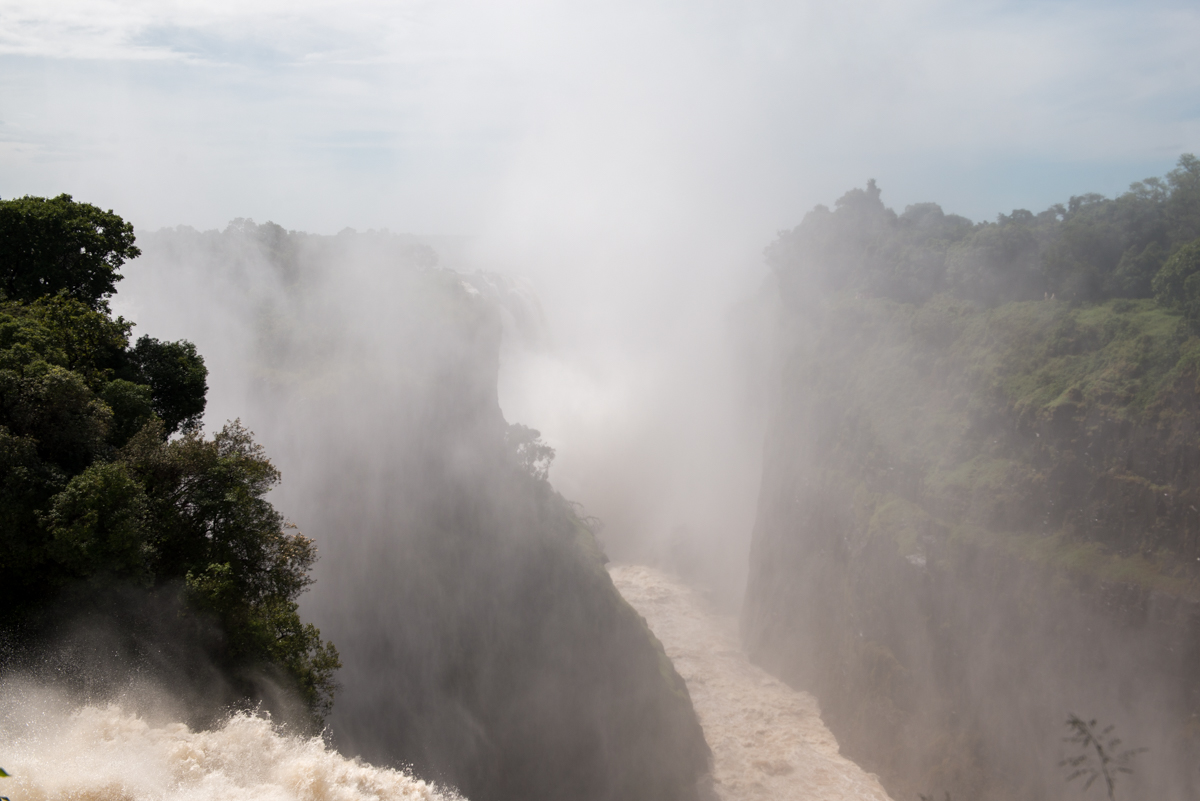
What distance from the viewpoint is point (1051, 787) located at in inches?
1169

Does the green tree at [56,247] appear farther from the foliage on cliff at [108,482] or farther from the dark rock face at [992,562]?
the dark rock face at [992,562]

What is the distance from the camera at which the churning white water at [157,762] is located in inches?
441

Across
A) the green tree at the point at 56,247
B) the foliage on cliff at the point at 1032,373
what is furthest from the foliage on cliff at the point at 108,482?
the foliage on cliff at the point at 1032,373

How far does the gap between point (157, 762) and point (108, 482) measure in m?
5.71

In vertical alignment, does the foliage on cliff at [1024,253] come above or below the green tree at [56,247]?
above

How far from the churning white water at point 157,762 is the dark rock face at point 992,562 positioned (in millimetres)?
29357

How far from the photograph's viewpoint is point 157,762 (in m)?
12.2

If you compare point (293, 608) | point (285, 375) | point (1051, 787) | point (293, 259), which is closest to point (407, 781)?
point (293, 608)

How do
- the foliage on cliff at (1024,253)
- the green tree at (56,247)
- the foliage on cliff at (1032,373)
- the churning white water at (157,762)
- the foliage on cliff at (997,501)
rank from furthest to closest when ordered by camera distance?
the foliage on cliff at (1024,253), the foliage on cliff at (1032,373), the foliage on cliff at (997,501), the green tree at (56,247), the churning white water at (157,762)

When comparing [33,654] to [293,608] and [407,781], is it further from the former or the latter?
[407,781]

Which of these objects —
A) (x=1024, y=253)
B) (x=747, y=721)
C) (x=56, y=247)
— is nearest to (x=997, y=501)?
(x=747, y=721)

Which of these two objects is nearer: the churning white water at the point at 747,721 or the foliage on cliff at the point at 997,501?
the foliage on cliff at the point at 997,501

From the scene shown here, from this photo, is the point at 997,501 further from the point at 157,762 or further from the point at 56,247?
the point at 56,247

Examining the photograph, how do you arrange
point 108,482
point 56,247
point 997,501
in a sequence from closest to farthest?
point 108,482
point 56,247
point 997,501
